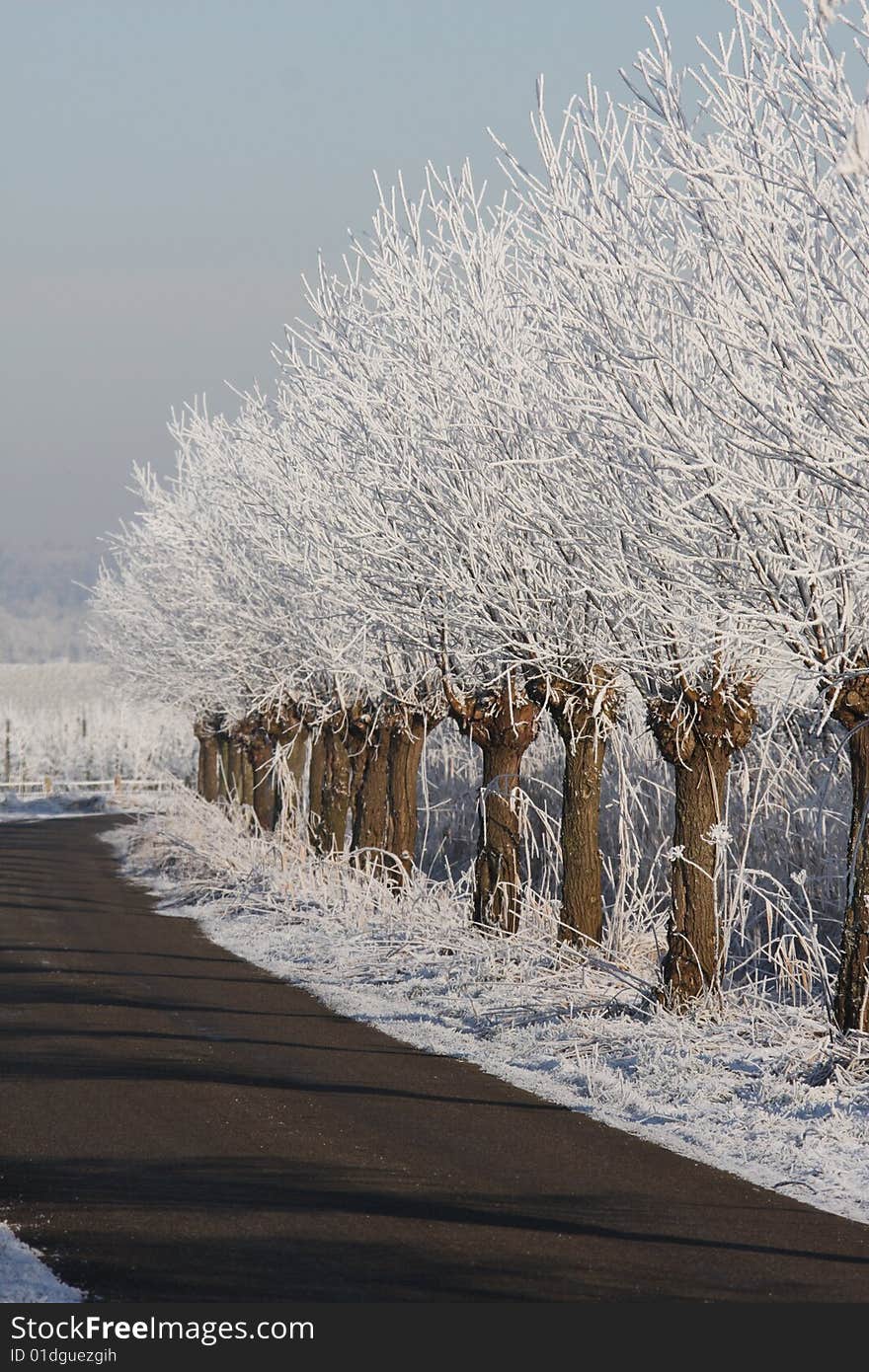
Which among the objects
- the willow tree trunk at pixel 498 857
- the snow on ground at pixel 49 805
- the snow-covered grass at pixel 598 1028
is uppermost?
the willow tree trunk at pixel 498 857

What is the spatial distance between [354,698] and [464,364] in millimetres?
11741

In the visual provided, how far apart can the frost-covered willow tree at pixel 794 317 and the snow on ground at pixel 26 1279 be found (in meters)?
4.23

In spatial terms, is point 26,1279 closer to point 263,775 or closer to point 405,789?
point 405,789

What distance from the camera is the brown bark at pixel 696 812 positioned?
1343 cm

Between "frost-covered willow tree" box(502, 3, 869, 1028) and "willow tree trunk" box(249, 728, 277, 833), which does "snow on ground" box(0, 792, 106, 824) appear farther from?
"frost-covered willow tree" box(502, 3, 869, 1028)

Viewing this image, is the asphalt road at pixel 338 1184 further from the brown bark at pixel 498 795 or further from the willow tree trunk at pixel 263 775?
the willow tree trunk at pixel 263 775

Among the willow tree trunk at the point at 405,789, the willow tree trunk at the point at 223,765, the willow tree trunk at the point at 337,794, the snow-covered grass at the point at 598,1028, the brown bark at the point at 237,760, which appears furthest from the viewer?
the willow tree trunk at the point at 223,765

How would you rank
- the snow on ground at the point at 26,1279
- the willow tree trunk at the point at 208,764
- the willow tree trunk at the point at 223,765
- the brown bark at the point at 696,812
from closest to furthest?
the snow on ground at the point at 26,1279 → the brown bark at the point at 696,812 → the willow tree trunk at the point at 223,765 → the willow tree trunk at the point at 208,764

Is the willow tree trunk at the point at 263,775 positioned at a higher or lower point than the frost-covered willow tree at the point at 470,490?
lower

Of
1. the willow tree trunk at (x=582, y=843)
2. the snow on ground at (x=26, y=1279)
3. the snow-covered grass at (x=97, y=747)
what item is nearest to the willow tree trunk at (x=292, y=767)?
the willow tree trunk at (x=582, y=843)

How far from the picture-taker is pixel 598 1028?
12.6m

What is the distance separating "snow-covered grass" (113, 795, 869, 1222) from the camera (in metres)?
9.46

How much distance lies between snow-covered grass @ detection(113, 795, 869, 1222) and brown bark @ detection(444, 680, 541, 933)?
1.35ft

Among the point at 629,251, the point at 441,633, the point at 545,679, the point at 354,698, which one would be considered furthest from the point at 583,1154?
the point at 354,698
